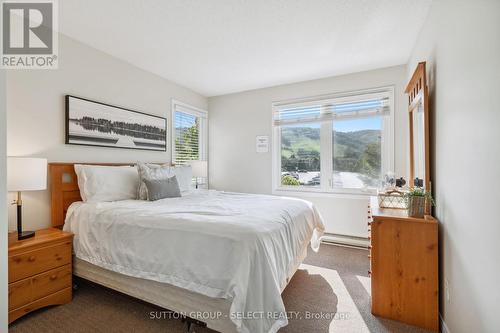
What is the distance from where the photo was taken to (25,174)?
1877 millimetres

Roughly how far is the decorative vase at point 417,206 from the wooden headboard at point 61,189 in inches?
125

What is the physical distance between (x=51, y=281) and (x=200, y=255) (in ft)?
4.63

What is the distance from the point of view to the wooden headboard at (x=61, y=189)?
2.35 metres

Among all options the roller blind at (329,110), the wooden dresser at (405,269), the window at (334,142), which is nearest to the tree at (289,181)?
the window at (334,142)

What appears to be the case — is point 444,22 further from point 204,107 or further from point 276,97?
point 204,107

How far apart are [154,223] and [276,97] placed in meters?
3.04

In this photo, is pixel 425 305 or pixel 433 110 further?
pixel 433 110

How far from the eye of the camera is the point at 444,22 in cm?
170

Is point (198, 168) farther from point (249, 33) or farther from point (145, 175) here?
point (249, 33)

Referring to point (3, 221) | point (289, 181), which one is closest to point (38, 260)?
point (3, 221)

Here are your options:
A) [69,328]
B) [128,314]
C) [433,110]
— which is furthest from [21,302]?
[433,110]

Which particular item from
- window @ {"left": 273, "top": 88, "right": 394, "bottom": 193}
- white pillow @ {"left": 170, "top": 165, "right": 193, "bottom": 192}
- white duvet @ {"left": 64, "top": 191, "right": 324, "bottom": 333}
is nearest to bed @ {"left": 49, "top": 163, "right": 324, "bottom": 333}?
white duvet @ {"left": 64, "top": 191, "right": 324, "bottom": 333}

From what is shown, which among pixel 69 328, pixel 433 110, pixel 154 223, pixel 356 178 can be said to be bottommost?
pixel 69 328

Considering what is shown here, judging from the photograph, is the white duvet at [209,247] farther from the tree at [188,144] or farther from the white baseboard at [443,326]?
the tree at [188,144]
